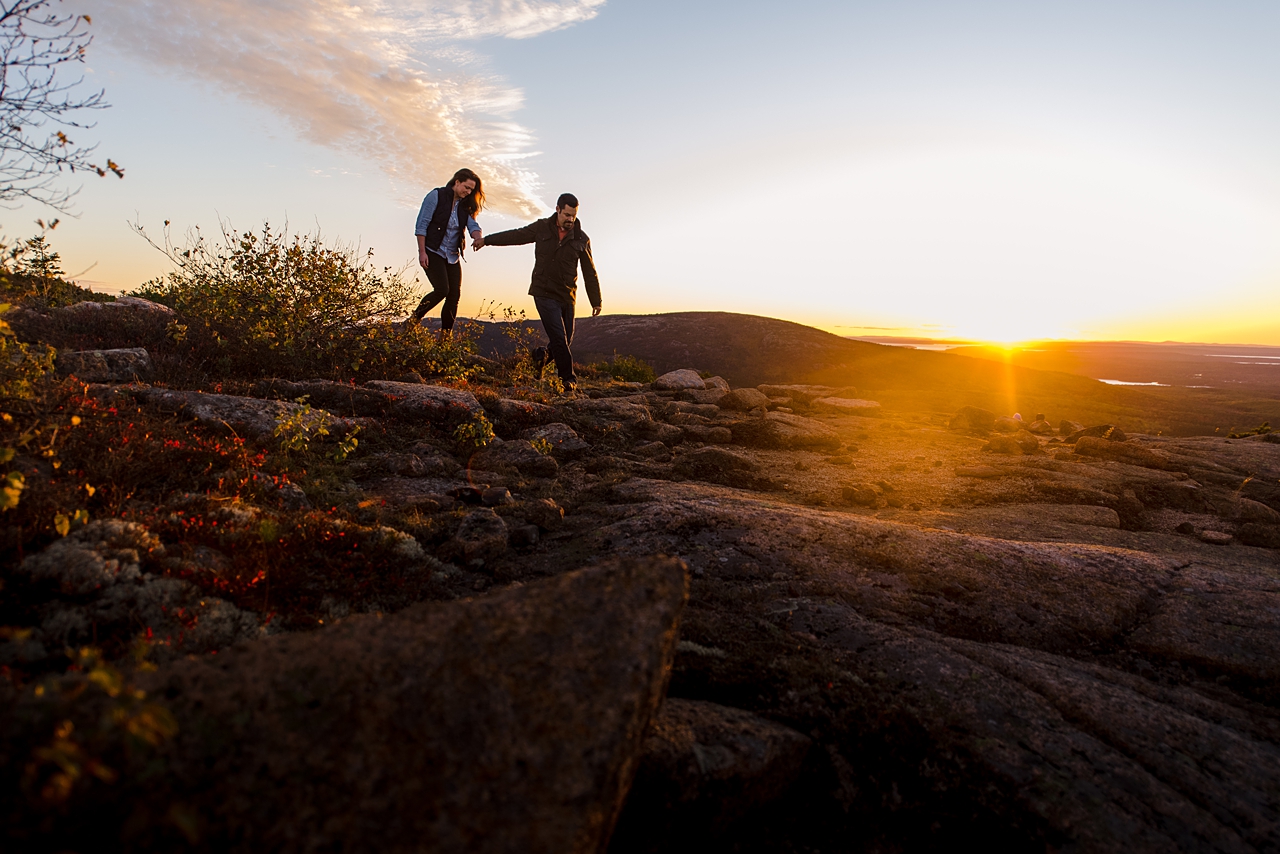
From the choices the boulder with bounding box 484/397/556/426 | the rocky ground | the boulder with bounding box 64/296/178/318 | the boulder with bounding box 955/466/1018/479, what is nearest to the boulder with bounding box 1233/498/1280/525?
the rocky ground

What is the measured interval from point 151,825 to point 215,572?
224 cm

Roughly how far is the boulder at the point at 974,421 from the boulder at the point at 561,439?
324 inches

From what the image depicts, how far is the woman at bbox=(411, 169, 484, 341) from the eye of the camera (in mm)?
10141

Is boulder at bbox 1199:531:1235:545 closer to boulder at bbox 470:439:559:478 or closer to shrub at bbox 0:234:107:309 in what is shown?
boulder at bbox 470:439:559:478

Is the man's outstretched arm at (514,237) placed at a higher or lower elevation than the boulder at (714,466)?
higher

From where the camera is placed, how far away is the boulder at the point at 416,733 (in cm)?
160

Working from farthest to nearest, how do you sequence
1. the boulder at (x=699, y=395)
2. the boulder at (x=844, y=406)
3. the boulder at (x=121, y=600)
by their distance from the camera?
the boulder at (x=844, y=406)
the boulder at (x=699, y=395)
the boulder at (x=121, y=600)

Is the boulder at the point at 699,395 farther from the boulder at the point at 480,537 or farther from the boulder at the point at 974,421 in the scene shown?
the boulder at the point at 480,537

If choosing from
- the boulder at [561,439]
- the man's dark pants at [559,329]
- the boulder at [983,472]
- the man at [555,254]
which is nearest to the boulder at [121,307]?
the man at [555,254]

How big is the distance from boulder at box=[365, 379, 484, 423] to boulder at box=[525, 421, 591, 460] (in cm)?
83

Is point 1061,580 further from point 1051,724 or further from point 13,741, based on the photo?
point 13,741

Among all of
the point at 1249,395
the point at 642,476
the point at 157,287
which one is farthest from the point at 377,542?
the point at 1249,395

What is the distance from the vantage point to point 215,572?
340 centimetres

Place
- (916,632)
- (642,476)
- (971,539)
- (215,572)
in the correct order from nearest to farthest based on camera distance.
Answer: (215,572)
(916,632)
(971,539)
(642,476)
